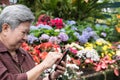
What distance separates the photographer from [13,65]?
10.3ft

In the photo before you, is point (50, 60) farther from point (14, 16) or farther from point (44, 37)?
point (44, 37)

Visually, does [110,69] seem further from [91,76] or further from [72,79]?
[72,79]

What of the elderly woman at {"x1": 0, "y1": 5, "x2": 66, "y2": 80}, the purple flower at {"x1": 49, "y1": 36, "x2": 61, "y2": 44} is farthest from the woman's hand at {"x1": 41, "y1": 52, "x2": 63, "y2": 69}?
the purple flower at {"x1": 49, "y1": 36, "x2": 61, "y2": 44}

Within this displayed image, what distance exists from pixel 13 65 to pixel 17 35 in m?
0.23

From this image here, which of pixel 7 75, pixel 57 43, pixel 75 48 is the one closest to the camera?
pixel 7 75

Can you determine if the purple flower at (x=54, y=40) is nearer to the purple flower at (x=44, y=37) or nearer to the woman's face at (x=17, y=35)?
the purple flower at (x=44, y=37)

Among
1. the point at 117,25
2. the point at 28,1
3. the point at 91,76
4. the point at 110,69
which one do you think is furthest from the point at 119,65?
the point at 28,1

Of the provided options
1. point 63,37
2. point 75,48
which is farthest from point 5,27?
point 63,37

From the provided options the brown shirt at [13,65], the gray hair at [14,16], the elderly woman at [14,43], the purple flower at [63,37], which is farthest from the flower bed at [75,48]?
the gray hair at [14,16]

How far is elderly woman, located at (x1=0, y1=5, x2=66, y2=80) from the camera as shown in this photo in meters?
3.03

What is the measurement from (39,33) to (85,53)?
1.05m

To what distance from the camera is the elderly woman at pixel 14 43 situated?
3025mm

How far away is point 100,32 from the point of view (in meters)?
8.54

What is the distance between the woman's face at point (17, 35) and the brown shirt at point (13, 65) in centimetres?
7
